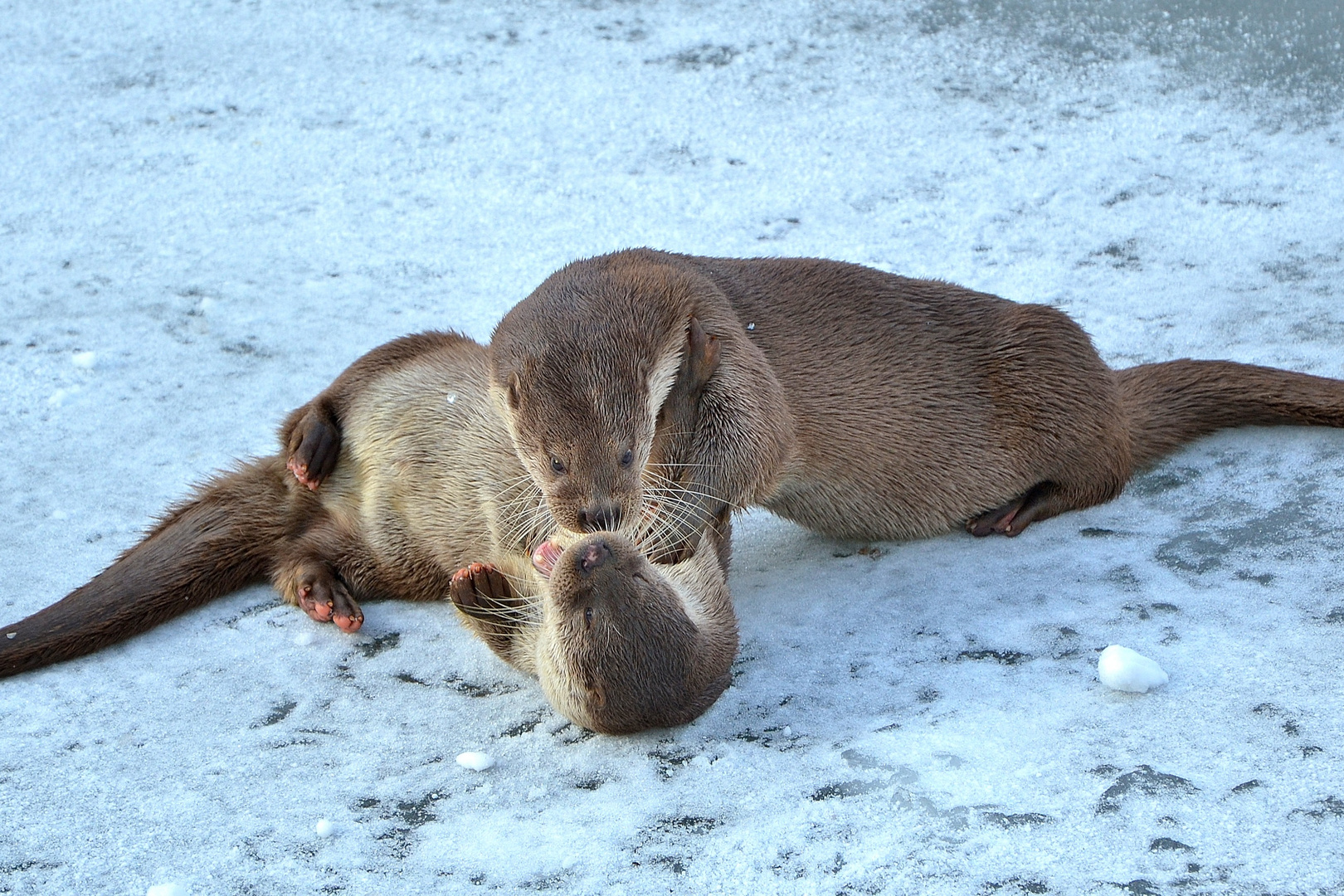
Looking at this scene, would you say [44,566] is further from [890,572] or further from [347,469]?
[890,572]

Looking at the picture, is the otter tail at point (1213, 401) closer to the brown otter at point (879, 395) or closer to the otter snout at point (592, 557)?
the brown otter at point (879, 395)

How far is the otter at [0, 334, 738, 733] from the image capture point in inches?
88.7

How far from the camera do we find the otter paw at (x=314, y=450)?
9.58 ft

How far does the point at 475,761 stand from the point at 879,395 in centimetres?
121

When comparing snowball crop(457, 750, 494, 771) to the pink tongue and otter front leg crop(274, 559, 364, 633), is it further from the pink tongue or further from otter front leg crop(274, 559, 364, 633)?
otter front leg crop(274, 559, 364, 633)

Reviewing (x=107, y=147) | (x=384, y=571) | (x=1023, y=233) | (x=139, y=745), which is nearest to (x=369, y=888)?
(x=139, y=745)

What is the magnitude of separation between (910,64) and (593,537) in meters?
3.28

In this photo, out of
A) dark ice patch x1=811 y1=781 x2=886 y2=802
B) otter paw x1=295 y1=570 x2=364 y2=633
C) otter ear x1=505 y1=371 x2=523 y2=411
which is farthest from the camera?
otter paw x1=295 y1=570 x2=364 y2=633

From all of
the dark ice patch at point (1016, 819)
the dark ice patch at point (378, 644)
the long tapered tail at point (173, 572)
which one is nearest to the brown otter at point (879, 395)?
the dark ice patch at point (378, 644)

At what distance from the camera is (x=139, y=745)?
7.54 ft

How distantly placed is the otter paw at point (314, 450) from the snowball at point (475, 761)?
917mm

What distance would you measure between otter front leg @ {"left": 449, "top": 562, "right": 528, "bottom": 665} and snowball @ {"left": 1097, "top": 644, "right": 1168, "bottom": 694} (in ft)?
3.29

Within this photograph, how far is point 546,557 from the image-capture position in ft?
8.39

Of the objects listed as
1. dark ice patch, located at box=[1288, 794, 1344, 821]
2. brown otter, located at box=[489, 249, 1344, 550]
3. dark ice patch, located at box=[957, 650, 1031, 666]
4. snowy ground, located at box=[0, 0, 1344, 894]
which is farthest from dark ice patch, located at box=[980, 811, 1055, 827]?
brown otter, located at box=[489, 249, 1344, 550]
